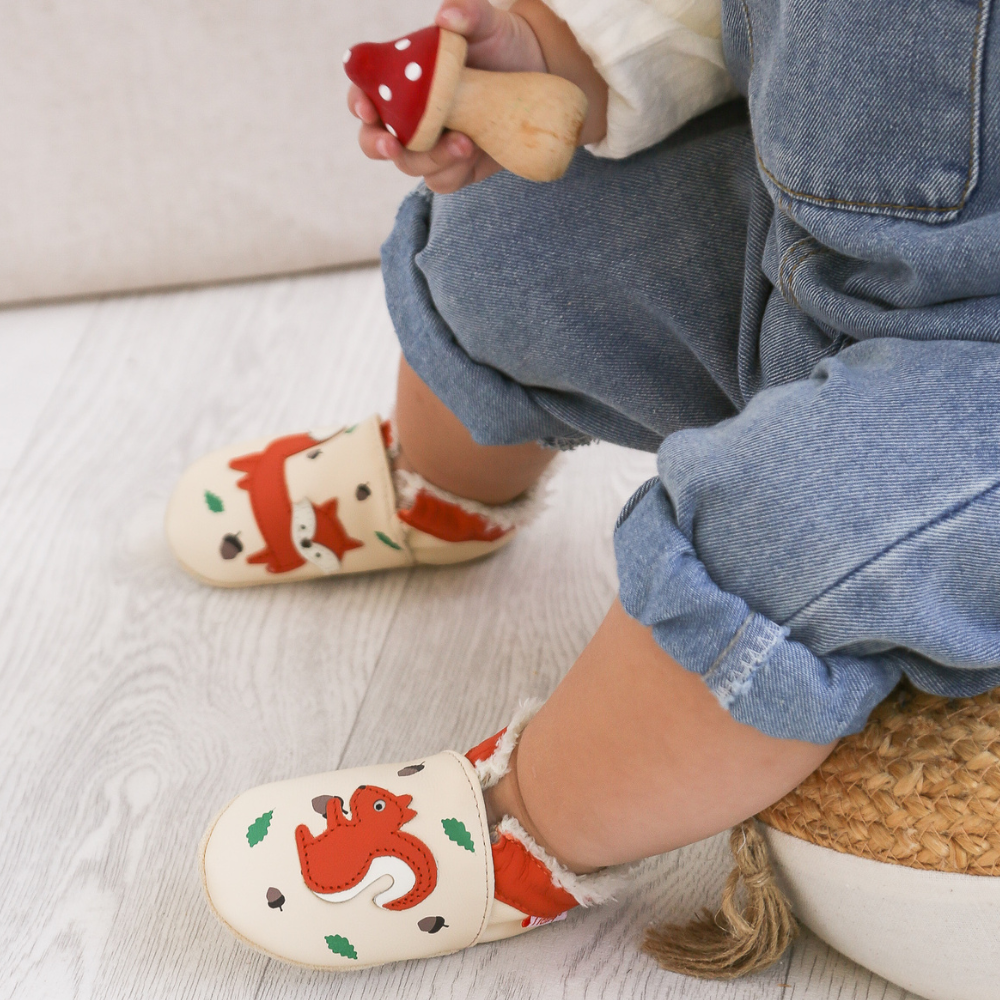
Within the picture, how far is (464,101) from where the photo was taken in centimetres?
43

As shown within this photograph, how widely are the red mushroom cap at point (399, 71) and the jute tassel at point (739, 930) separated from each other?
34 cm

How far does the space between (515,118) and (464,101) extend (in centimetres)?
2

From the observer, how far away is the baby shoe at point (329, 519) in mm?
718

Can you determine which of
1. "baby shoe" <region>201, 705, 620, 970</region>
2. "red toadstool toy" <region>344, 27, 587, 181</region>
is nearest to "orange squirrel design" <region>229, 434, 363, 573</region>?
"baby shoe" <region>201, 705, 620, 970</region>

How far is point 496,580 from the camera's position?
A: 2.47 feet

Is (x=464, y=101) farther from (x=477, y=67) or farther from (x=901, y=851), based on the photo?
(x=901, y=851)

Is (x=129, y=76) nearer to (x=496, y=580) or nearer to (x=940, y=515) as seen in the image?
(x=496, y=580)

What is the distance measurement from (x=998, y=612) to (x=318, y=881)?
32 centimetres

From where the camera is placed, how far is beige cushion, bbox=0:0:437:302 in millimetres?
916

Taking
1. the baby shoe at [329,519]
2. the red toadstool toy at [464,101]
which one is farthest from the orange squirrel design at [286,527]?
the red toadstool toy at [464,101]

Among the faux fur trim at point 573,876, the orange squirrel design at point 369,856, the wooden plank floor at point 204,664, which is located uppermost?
the orange squirrel design at point 369,856

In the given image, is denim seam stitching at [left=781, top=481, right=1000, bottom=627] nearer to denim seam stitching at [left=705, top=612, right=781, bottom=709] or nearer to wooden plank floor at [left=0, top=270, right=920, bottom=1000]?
denim seam stitching at [left=705, top=612, right=781, bottom=709]

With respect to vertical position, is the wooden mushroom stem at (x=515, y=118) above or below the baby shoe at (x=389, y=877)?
above

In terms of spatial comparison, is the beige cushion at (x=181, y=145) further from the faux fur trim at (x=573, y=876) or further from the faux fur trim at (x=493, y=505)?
the faux fur trim at (x=573, y=876)
